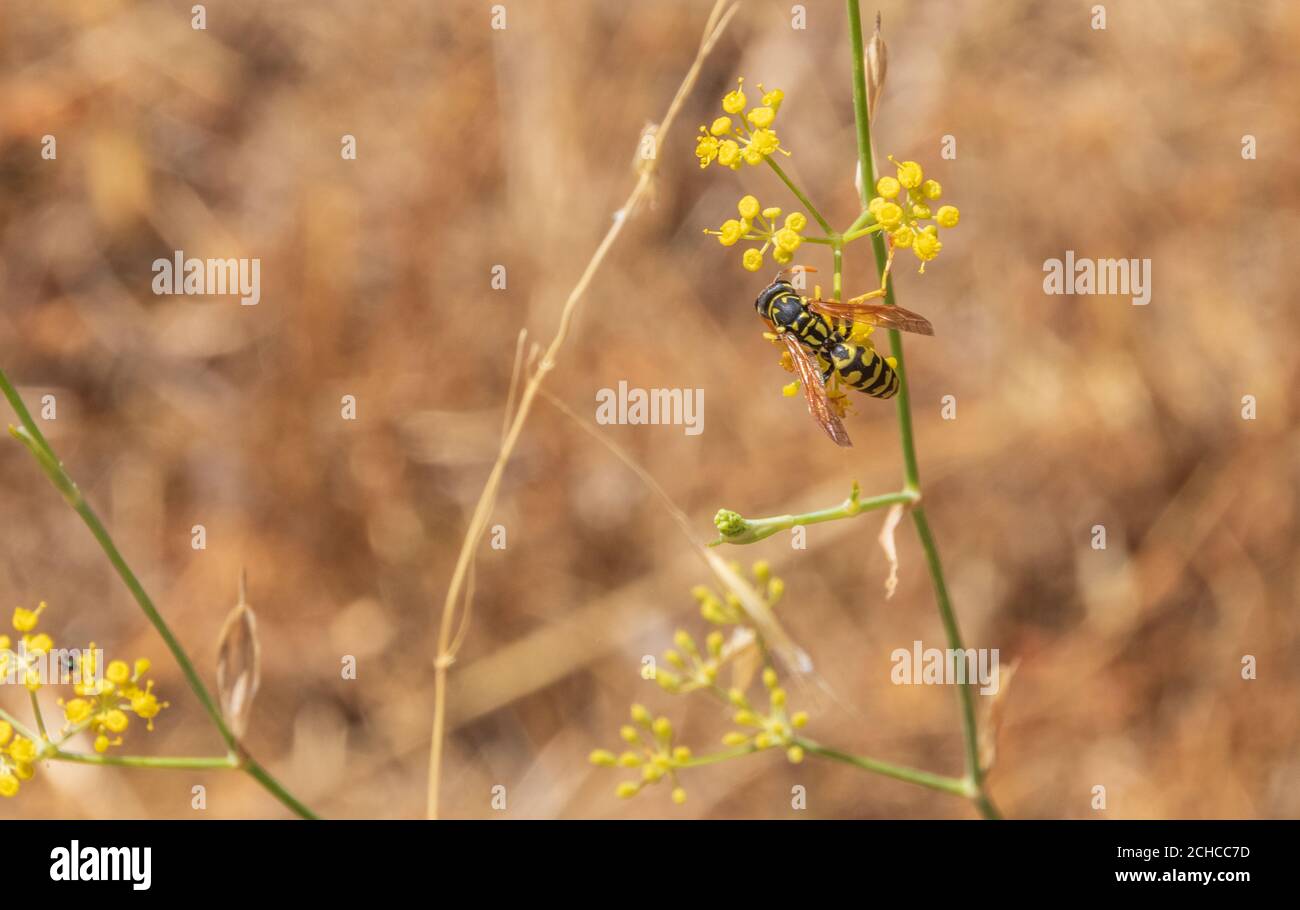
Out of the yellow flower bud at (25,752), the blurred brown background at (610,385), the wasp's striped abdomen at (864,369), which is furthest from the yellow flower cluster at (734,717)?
the blurred brown background at (610,385)

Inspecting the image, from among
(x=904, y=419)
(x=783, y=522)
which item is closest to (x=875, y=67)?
(x=904, y=419)

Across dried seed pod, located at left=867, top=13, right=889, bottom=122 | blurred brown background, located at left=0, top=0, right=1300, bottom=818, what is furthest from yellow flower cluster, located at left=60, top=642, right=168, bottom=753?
blurred brown background, located at left=0, top=0, right=1300, bottom=818

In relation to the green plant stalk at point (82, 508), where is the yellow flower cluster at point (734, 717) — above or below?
below

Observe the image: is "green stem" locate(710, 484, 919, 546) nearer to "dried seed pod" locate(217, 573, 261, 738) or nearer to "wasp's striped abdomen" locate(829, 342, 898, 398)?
"wasp's striped abdomen" locate(829, 342, 898, 398)

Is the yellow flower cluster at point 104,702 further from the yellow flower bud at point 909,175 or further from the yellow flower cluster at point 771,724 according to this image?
the yellow flower bud at point 909,175

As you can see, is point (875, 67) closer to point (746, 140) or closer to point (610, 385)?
point (746, 140)

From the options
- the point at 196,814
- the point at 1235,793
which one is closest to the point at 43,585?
the point at 196,814

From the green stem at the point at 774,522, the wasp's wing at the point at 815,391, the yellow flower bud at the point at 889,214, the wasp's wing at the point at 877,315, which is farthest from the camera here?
the wasp's wing at the point at 815,391
